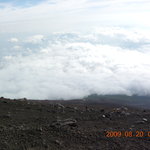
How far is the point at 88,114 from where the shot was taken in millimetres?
12312

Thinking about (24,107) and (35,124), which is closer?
(35,124)

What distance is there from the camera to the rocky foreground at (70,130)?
7844 mm

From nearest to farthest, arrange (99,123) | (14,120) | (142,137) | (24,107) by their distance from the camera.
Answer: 1. (142,137)
2. (14,120)
3. (99,123)
4. (24,107)

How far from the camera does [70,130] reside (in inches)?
351

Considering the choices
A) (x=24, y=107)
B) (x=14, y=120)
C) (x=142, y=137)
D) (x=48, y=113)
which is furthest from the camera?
(x=24, y=107)

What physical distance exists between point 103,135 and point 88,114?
3338mm

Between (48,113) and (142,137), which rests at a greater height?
A: (48,113)

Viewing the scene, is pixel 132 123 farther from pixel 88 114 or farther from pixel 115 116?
pixel 88 114

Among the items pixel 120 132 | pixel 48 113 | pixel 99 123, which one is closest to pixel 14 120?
pixel 48 113

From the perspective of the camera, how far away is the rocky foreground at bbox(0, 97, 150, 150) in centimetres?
784
